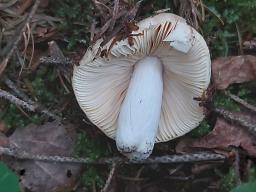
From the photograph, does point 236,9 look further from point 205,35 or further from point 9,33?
point 9,33

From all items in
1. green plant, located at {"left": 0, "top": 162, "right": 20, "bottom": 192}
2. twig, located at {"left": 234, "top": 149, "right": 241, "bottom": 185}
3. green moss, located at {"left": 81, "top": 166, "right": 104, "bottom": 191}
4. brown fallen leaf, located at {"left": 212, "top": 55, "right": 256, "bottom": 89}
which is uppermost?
brown fallen leaf, located at {"left": 212, "top": 55, "right": 256, "bottom": 89}

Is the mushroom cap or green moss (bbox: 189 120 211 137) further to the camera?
green moss (bbox: 189 120 211 137)

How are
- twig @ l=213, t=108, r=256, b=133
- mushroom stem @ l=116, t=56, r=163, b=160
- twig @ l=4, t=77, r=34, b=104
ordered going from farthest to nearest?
twig @ l=4, t=77, r=34, b=104 < twig @ l=213, t=108, r=256, b=133 < mushroom stem @ l=116, t=56, r=163, b=160

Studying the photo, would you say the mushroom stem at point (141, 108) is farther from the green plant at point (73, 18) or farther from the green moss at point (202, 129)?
the green plant at point (73, 18)

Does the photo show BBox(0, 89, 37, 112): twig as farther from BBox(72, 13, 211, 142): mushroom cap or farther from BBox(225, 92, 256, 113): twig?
BBox(225, 92, 256, 113): twig

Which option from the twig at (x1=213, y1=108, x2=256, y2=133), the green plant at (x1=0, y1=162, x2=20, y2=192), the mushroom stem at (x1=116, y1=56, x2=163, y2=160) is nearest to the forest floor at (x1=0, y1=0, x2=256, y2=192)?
the twig at (x1=213, y1=108, x2=256, y2=133)

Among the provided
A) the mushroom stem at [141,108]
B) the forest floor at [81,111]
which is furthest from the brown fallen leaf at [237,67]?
the mushroom stem at [141,108]
